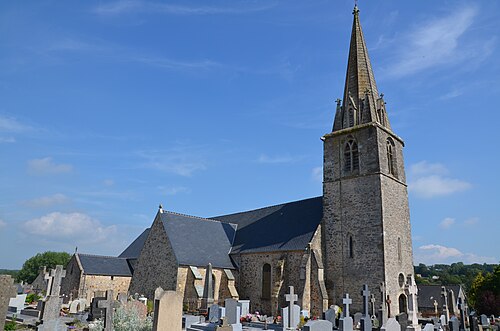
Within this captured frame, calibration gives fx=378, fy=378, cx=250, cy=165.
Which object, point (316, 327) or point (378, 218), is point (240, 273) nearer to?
point (378, 218)

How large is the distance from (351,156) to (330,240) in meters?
5.49

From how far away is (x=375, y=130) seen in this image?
76.2ft

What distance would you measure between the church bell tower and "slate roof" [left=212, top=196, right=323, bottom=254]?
56.2 inches

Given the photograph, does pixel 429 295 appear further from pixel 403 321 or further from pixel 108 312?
pixel 108 312

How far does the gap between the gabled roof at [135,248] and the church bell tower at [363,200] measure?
55.1 ft

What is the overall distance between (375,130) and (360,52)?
6.71 meters

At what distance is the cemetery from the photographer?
827 inches

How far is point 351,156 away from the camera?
24188 mm

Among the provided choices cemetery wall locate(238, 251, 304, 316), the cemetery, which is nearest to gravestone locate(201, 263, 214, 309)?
the cemetery

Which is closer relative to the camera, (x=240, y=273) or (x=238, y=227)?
(x=240, y=273)

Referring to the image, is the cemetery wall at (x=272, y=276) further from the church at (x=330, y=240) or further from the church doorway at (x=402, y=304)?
the church doorway at (x=402, y=304)

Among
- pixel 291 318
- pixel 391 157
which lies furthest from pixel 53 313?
pixel 391 157

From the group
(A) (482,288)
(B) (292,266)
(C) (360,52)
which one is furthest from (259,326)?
(A) (482,288)

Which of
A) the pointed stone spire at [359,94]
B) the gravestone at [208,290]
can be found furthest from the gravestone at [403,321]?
the pointed stone spire at [359,94]
